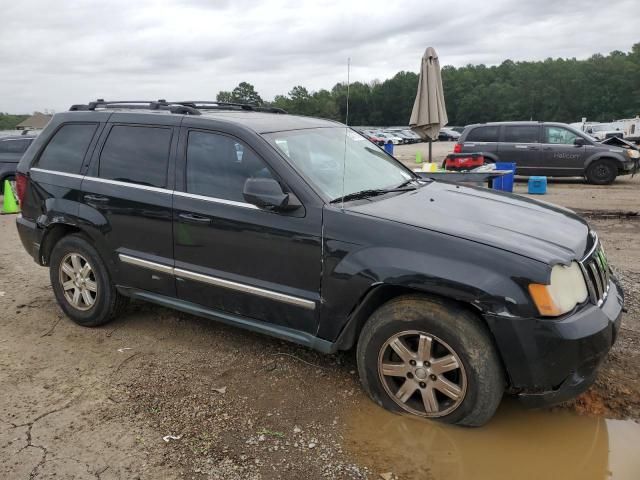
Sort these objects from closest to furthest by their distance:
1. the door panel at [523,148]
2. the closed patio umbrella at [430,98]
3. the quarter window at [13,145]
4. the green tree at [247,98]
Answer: the green tree at [247,98]
the closed patio umbrella at [430,98]
the quarter window at [13,145]
the door panel at [523,148]

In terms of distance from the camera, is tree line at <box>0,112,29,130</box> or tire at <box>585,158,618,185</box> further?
tree line at <box>0,112,29,130</box>

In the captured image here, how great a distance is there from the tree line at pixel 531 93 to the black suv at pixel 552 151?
65842 millimetres

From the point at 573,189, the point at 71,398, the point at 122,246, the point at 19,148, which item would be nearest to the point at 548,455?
the point at 71,398

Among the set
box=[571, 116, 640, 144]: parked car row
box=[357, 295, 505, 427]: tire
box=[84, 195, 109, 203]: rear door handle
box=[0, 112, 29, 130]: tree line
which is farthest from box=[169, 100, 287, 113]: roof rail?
box=[0, 112, 29, 130]: tree line

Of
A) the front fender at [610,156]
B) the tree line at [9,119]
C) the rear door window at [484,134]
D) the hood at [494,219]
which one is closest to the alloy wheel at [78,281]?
the hood at [494,219]

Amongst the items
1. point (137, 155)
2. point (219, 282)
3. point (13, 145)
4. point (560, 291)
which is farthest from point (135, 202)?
point (13, 145)

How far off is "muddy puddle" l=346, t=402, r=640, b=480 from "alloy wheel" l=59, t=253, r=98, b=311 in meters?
2.58

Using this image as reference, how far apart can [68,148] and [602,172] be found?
43.4 ft

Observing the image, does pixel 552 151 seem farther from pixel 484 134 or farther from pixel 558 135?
pixel 484 134

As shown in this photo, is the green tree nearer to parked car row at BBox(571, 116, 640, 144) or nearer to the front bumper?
the front bumper

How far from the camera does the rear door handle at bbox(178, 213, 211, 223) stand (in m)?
3.71

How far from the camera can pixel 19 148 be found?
13.6 m

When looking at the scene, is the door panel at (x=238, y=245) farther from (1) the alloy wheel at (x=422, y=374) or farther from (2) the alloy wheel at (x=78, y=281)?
→ (2) the alloy wheel at (x=78, y=281)

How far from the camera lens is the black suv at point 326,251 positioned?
2.85 metres
